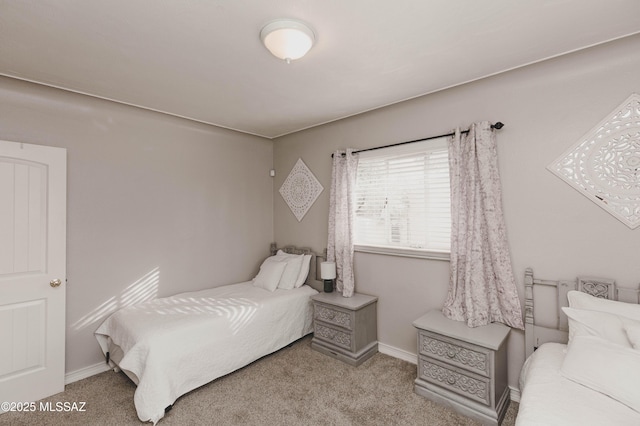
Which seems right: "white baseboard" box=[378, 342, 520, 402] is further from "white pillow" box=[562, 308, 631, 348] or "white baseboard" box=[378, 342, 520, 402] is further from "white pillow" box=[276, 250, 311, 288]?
"white pillow" box=[562, 308, 631, 348]

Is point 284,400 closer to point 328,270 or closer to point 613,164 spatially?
point 328,270

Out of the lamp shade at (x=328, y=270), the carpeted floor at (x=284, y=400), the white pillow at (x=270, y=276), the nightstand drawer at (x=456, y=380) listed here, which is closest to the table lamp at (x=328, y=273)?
the lamp shade at (x=328, y=270)

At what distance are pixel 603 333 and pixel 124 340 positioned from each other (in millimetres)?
3396

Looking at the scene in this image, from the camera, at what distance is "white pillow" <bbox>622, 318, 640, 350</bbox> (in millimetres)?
1569

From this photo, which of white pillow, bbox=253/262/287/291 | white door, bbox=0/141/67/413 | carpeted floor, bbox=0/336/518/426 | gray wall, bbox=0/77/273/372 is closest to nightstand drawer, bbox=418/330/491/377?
carpeted floor, bbox=0/336/518/426

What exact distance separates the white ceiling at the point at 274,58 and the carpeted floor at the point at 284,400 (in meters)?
2.60

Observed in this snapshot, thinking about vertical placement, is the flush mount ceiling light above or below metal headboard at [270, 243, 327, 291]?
above

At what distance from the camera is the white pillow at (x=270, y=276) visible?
3512 millimetres

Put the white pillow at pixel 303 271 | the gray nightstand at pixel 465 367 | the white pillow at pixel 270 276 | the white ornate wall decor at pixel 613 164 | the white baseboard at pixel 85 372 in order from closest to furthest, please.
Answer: the white ornate wall decor at pixel 613 164 < the gray nightstand at pixel 465 367 < the white baseboard at pixel 85 372 < the white pillow at pixel 270 276 < the white pillow at pixel 303 271

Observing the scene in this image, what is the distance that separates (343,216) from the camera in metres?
3.42

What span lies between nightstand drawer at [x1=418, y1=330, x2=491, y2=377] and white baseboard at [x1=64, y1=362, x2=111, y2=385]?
2959mm

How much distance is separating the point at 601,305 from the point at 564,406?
86cm

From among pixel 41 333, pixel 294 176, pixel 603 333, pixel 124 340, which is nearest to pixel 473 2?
pixel 603 333

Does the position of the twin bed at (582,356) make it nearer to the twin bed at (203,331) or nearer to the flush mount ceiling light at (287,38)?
the twin bed at (203,331)
